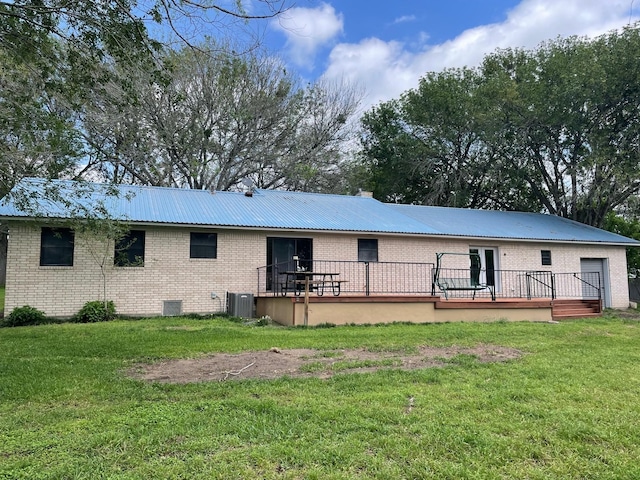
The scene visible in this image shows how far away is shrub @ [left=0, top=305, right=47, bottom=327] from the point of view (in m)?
11.0

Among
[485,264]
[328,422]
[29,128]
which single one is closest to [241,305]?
[29,128]

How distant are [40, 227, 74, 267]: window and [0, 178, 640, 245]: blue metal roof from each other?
2.13 feet

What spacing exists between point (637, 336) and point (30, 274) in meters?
14.7

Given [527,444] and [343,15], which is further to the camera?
[343,15]

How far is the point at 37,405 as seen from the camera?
14.2 feet

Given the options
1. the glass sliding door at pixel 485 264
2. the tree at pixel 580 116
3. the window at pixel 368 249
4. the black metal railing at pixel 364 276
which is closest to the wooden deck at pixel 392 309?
the black metal railing at pixel 364 276

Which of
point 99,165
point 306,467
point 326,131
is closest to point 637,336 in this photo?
point 306,467

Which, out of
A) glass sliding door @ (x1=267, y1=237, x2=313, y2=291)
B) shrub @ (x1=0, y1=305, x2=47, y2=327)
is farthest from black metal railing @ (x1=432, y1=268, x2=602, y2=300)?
shrub @ (x1=0, y1=305, x2=47, y2=327)

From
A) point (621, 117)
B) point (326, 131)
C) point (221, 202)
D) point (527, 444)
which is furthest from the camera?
point (326, 131)

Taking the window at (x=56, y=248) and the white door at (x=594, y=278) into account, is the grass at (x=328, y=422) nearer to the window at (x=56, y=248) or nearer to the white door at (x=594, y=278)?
the window at (x=56, y=248)

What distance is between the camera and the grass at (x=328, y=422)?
3.06m

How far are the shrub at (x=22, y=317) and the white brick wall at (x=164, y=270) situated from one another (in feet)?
1.03

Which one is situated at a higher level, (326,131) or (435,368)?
(326,131)

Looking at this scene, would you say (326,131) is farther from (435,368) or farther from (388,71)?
(435,368)
